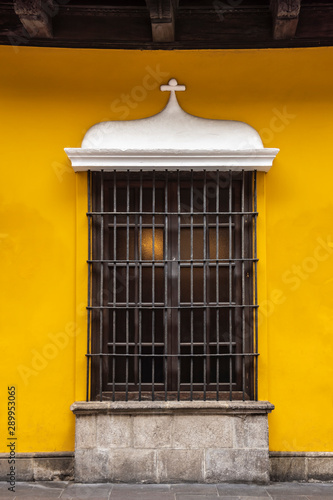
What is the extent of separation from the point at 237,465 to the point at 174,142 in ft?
9.25

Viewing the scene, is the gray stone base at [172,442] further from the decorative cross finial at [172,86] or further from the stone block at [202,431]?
the decorative cross finial at [172,86]

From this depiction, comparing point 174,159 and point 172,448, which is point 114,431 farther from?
point 174,159

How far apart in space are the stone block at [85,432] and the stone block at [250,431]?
1.18 meters

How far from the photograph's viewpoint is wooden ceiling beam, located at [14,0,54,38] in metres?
3.66

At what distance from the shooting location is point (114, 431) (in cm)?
372

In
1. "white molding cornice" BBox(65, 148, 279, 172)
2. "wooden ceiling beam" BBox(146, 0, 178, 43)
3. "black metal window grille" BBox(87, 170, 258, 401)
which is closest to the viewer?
"wooden ceiling beam" BBox(146, 0, 178, 43)

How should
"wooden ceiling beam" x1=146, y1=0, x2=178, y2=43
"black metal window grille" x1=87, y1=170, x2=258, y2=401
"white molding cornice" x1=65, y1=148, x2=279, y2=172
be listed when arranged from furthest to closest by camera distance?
"black metal window grille" x1=87, y1=170, x2=258, y2=401, "white molding cornice" x1=65, y1=148, x2=279, y2=172, "wooden ceiling beam" x1=146, y1=0, x2=178, y2=43

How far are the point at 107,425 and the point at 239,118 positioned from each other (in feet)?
9.56

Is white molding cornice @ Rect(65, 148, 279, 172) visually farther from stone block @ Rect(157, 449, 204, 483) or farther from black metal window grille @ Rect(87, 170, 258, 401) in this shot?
stone block @ Rect(157, 449, 204, 483)

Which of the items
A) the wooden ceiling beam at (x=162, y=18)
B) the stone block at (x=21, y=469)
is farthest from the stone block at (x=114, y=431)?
the wooden ceiling beam at (x=162, y=18)

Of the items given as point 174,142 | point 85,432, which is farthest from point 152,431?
point 174,142

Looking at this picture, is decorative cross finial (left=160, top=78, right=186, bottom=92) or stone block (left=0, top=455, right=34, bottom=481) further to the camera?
decorative cross finial (left=160, top=78, right=186, bottom=92)

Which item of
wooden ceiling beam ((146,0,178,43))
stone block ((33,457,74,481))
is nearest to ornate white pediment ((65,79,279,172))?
wooden ceiling beam ((146,0,178,43))

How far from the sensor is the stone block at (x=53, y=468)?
3.79 m
